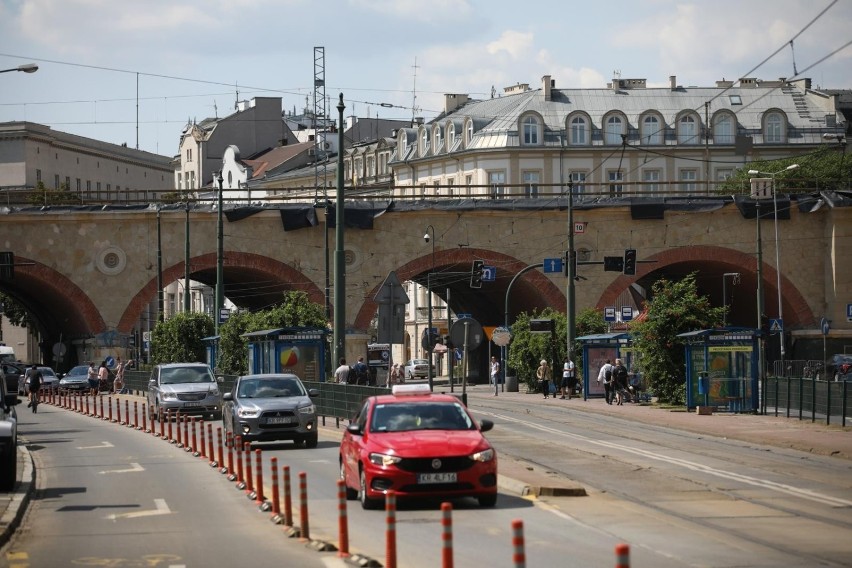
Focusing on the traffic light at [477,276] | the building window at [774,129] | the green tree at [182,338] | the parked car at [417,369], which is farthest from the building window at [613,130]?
the green tree at [182,338]

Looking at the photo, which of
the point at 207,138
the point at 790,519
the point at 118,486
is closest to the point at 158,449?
the point at 118,486

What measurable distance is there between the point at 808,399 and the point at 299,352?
15169 mm

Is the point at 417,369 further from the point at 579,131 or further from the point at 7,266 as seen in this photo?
the point at 7,266

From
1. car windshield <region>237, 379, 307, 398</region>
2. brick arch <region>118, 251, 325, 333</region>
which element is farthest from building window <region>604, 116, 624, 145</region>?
car windshield <region>237, 379, 307, 398</region>

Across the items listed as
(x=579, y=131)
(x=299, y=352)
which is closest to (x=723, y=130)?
(x=579, y=131)

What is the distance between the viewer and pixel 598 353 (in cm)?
4956

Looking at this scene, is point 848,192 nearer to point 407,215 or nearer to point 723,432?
point 407,215

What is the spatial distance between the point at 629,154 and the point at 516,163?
7.32 m

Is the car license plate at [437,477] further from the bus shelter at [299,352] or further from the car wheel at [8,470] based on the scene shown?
the bus shelter at [299,352]

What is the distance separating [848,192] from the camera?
6662 cm

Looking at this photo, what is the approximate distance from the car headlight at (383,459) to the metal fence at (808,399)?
722 inches

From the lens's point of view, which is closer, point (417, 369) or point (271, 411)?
point (271, 411)

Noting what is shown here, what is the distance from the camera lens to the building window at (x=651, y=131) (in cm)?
8969

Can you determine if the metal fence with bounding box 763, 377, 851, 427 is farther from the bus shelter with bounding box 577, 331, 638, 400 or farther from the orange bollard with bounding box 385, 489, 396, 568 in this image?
the orange bollard with bounding box 385, 489, 396, 568
